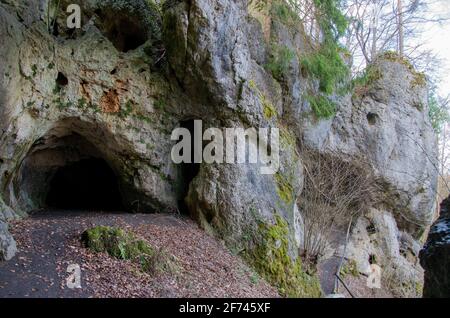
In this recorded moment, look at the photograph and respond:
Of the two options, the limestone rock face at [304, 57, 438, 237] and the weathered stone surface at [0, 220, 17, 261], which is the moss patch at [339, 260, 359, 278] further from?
the weathered stone surface at [0, 220, 17, 261]

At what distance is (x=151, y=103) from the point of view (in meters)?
9.00

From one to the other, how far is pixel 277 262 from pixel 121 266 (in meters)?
3.49

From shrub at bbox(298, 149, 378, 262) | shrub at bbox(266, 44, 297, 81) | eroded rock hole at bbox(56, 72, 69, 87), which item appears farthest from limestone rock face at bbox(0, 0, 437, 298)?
shrub at bbox(298, 149, 378, 262)

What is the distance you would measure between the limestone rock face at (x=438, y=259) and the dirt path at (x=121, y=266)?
2.96 m

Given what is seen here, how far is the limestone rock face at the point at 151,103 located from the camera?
7.64 meters

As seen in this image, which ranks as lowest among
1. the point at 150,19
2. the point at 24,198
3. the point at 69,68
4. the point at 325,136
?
the point at 24,198

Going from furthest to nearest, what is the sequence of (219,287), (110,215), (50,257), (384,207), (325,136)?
(384,207) < (325,136) < (110,215) < (219,287) < (50,257)

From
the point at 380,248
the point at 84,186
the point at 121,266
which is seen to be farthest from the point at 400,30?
the point at 121,266

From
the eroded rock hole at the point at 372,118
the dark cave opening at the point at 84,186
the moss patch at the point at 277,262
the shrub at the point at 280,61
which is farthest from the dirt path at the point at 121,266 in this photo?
the eroded rock hole at the point at 372,118

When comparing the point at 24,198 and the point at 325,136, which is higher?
the point at 325,136

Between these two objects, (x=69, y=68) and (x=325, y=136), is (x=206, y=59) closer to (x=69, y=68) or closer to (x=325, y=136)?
(x=69, y=68)

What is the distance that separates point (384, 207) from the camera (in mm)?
13789
